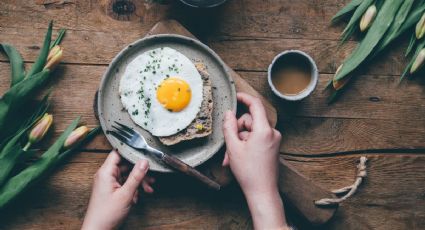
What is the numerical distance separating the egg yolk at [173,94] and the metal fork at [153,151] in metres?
0.14

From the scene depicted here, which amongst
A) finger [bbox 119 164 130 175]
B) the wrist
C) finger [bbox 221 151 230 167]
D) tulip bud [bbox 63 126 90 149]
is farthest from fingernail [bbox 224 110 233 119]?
tulip bud [bbox 63 126 90 149]

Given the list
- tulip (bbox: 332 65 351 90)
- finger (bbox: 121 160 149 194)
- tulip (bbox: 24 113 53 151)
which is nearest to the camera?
finger (bbox: 121 160 149 194)

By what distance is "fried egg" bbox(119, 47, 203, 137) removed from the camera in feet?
5.16

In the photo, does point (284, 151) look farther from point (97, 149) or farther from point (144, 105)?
point (97, 149)

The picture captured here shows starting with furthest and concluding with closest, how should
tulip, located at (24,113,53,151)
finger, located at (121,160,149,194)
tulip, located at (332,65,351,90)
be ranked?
tulip, located at (332,65,351,90) < tulip, located at (24,113,53,151) < finger, located at (121,160,149,194)

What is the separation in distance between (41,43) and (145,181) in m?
0.61

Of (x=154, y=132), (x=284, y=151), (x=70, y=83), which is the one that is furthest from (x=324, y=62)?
(x=70, y=83)

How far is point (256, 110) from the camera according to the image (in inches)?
61.4

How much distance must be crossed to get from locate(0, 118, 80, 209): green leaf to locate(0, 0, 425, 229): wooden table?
4.0 inches

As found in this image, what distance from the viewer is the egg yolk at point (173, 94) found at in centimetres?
157

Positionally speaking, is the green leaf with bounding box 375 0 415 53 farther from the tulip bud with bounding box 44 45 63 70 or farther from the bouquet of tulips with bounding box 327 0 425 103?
the tulip bud with bounding box 44 45 63 70

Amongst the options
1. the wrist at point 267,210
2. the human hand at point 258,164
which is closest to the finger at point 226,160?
the human hand at point 258,164

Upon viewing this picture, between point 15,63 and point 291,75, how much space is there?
0.94 metres

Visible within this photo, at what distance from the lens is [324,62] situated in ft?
5.78
